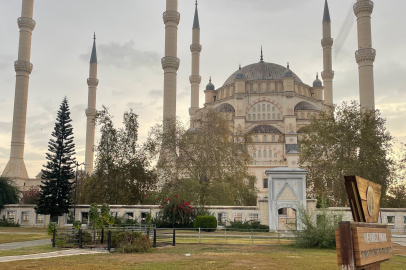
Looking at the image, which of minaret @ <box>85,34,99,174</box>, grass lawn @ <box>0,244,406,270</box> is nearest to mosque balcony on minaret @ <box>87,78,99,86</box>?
minaret @ <box>85,34,99,174</box>

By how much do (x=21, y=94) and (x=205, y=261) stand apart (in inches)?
2051

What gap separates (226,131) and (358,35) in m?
25.2

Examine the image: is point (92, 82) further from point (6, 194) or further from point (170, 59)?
point (6, 194)

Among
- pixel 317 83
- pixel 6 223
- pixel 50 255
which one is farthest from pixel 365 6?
pixel 50 255

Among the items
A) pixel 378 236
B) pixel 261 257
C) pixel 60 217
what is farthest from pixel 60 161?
pixel 378 236

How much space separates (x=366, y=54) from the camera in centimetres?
5138

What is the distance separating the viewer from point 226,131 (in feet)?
137

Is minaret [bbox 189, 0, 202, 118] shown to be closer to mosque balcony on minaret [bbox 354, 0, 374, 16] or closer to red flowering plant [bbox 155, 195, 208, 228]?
mosque balcony on minaret [bbox 354, 0, 374, 16]

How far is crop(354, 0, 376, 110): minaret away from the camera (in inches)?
1987

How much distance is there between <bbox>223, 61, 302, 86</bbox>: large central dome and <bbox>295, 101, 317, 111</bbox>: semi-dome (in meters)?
7.01

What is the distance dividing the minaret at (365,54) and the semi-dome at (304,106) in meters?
18.5

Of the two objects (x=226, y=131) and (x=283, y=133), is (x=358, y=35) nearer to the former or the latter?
(x=283, y=133)

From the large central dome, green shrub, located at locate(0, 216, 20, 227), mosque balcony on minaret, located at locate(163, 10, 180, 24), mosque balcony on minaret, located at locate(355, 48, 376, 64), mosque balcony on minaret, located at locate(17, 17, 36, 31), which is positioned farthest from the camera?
the large central dome

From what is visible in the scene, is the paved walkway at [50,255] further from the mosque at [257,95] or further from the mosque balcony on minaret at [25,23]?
the mosque balcony on minaret at [25,23]
